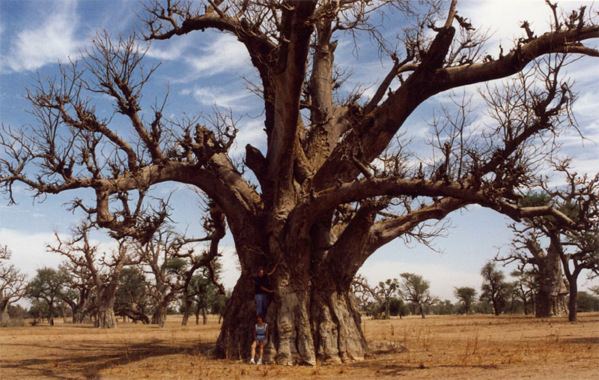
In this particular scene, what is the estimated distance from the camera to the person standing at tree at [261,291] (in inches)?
336

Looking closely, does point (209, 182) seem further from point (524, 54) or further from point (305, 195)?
point (524, 54)

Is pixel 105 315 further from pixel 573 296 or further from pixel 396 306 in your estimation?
pixel 396 306

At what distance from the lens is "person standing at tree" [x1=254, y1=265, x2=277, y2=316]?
8.54 meters

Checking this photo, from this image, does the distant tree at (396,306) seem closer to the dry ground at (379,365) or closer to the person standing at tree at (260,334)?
the dry ground at (379,365)

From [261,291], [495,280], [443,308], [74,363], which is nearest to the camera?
[261,291]

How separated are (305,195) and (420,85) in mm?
2798

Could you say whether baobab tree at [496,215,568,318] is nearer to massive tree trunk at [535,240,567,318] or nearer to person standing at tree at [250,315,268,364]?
massive tree trunk at [535,240,567,318]

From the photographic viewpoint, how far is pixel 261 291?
8617mm

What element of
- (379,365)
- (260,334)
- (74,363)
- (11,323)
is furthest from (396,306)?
(74,363)

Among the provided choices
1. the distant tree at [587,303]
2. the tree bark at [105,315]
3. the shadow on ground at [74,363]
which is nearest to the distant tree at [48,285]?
the tree bark at [105,315]

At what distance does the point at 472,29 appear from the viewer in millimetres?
8797

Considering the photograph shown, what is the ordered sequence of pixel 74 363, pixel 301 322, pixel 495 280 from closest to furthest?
1. pixel 301 322
2. pixel 74 363
3. pixel 495 280

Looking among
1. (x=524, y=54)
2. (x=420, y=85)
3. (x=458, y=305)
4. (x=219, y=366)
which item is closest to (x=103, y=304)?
(x=219, y=366)

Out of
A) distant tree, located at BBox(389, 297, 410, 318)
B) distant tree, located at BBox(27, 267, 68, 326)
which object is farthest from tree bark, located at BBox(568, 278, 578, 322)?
distant tree, located at BBox(27, 267, 68, 326)
